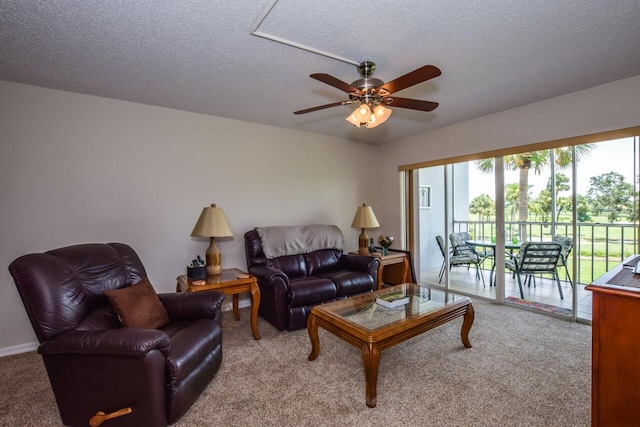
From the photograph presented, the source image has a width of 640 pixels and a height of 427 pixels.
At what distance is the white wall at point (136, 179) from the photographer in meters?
2.68

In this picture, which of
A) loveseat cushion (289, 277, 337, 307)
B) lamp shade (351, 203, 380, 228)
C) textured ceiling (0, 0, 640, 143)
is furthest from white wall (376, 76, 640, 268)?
loveseat cushion (289, 277, 337, 307)

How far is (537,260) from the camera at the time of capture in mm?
3580

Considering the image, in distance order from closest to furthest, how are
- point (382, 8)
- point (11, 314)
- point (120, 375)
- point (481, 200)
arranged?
point (120, 375), point (382, 8), point (11, 314), point (481, 200)

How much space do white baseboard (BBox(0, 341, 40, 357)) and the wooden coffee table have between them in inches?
104

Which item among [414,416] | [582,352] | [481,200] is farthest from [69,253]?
[481,200]

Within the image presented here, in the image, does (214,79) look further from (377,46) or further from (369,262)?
(369,262)

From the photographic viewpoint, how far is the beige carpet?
1.78 meters

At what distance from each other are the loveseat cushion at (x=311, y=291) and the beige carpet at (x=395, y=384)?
1.11 ft

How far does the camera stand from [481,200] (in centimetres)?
411

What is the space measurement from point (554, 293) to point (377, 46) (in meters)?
3.66

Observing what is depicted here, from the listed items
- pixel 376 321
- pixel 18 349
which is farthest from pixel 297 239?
pixel 18 349

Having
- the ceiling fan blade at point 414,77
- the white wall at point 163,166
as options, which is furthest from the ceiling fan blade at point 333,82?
the white wall at point 163,166

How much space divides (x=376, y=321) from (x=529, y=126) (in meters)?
2.99

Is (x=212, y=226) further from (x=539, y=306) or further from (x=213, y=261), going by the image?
(x=539, y=306)
